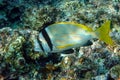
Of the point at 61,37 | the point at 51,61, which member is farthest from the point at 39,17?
the point at 61,37

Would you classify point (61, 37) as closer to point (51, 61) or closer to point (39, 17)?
point (51, 61)

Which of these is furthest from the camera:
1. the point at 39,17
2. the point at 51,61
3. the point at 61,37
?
the point at 39,17

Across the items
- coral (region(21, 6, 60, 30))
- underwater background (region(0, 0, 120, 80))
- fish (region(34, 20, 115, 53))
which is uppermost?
fish (region(34, 20, 115, 53))

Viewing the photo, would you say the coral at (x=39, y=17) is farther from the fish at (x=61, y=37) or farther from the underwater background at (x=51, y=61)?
the fish at (x=61, y=37)

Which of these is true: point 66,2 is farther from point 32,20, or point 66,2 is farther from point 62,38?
point 62,38

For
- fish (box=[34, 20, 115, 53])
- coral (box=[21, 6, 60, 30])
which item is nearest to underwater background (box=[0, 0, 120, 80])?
fish (box=[34, 20, 115, 53])

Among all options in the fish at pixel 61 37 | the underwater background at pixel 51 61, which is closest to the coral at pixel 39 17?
the underwater background at pixel 51 61

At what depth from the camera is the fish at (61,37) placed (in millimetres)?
2541

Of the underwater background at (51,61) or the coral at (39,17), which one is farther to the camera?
the coral at (39,17)

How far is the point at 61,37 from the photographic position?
2.57m

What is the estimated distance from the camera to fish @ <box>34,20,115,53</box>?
254cm

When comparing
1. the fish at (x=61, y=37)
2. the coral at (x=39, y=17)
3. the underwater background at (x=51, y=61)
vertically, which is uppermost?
the fish at (x=61, y=37)

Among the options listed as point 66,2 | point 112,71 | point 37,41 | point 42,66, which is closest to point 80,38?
point 37,41

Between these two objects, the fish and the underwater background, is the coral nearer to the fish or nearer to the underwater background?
the underwater background
